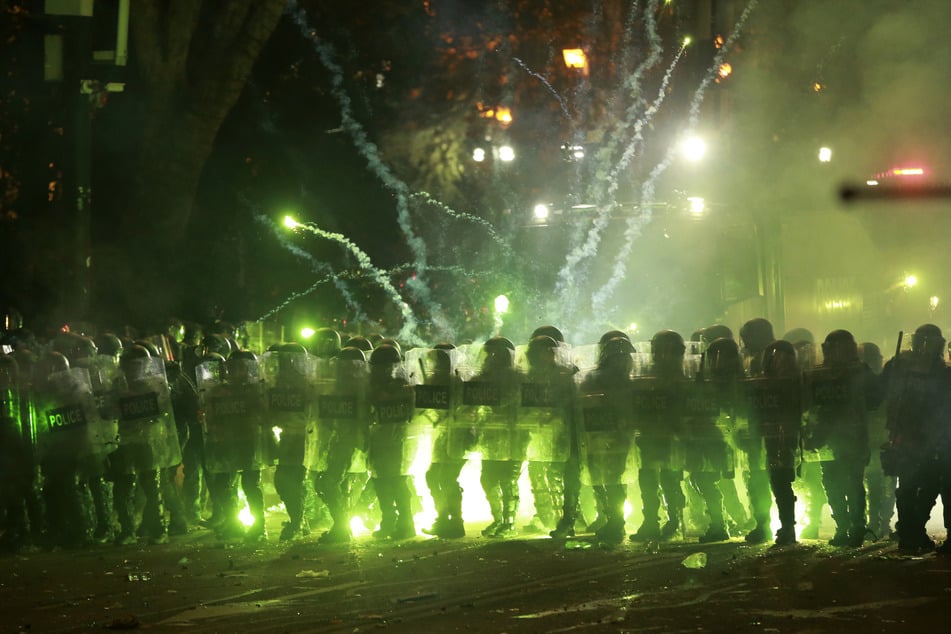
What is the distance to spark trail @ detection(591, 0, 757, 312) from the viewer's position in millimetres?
19656

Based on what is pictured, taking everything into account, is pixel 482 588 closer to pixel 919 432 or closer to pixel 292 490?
pixel 292 490

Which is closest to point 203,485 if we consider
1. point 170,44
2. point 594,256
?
point 170,44

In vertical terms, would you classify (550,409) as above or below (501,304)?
below

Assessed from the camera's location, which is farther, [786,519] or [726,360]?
[726,360]

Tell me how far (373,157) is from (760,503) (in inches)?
555

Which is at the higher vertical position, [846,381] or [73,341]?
[73,341]

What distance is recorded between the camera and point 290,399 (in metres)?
11.6

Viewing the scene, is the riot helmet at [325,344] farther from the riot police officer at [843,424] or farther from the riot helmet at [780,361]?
the riot police officer at [843,424]

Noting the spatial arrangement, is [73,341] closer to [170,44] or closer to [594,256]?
[170,44]

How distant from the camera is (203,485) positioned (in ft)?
43.3

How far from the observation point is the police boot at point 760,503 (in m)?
10.5

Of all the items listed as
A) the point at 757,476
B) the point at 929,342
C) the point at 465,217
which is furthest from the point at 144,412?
the point at 465,217

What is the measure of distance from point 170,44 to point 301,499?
756 centimetres

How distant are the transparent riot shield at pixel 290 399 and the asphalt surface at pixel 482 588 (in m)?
0.97
